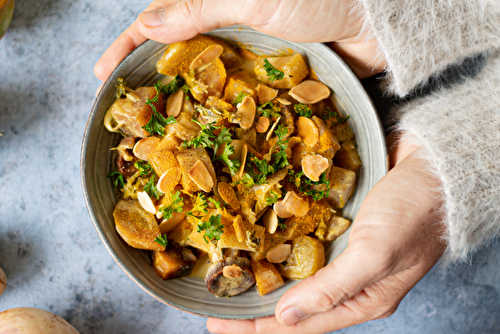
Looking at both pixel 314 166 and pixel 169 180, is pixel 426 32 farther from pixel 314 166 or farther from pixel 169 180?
pixel 169 180

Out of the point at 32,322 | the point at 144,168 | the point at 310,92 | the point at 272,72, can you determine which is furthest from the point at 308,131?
the point at 32,322

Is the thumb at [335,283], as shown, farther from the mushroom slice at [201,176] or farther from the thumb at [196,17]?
the thumb at [196,17]

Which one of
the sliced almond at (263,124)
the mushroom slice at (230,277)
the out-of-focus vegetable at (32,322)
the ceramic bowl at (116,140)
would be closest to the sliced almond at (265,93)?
the sliced almond at (263,124)

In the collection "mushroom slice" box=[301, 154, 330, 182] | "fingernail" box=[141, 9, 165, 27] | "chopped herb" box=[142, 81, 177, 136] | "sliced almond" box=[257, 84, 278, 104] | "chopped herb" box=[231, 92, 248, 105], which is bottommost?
Answer: "mushroom slice" box=[301, 154, 330, 182]

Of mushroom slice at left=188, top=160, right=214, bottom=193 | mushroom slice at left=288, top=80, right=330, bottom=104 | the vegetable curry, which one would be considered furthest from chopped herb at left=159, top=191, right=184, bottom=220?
mushroom slice at left=288, top=80, right=330, bottom=104

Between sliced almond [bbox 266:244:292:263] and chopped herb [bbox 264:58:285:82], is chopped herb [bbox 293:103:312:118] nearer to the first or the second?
chopped herb [bbox 264:58:285:82]
